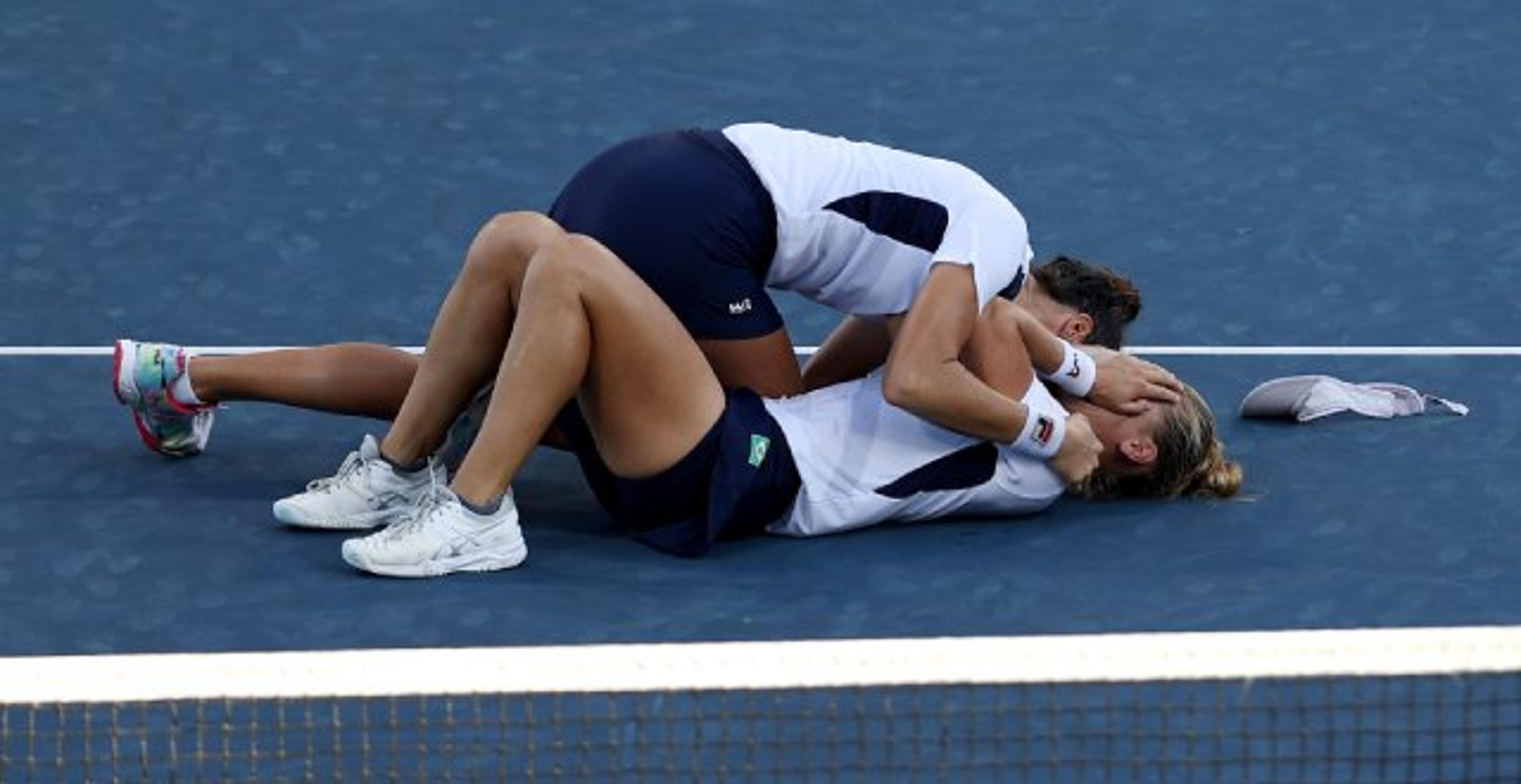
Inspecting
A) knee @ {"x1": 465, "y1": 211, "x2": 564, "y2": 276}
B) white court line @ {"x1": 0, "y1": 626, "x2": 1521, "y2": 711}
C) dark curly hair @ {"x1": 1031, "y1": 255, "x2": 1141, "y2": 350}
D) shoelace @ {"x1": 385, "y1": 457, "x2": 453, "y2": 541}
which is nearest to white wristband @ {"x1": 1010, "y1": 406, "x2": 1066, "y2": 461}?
dark curly hair @ {"x1": 1031, "y1": 255, "x2": 1141, "y2": 350}

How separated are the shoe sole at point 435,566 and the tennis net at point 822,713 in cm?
66

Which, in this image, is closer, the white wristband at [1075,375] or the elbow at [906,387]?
the elbow at [906,387]

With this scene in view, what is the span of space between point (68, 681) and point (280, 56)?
193 inches

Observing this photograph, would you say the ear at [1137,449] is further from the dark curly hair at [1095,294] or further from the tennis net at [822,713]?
the tennis net at [822,713]

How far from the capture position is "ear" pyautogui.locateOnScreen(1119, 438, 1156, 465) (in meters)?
6.47

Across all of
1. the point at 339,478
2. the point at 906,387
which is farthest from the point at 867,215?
the point at 339,478

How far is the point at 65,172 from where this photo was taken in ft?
27.7

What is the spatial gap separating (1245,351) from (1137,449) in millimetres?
1146

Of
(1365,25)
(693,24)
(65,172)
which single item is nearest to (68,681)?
(65,172)

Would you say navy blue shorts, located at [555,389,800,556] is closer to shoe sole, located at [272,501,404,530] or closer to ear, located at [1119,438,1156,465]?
shoe sole, located at [272,501,404,530]

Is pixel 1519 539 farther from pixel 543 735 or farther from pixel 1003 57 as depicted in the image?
pixel 1003 57

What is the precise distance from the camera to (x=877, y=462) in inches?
251

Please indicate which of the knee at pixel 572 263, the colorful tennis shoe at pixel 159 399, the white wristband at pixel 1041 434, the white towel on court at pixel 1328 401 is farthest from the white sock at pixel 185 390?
the white towel on court at pixel 1328 401

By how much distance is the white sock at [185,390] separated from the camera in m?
6.69
